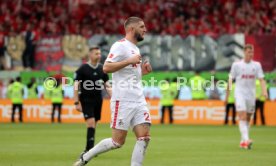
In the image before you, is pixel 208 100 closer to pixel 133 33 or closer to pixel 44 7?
pixel 44 7

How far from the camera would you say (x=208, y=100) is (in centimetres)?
3400

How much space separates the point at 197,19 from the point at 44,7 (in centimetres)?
888

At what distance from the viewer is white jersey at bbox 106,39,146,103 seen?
11438mm

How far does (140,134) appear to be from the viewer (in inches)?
446

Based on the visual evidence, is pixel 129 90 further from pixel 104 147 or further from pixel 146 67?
pixel 104 147

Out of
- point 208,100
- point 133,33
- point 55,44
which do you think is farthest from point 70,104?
point 133,33

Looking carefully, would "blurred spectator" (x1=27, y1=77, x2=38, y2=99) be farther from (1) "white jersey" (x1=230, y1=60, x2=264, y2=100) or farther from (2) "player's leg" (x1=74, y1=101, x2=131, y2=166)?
(2) "player's leg" (x1=74, y1=101, x2=131, y2=166)

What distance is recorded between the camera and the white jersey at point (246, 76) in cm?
1905

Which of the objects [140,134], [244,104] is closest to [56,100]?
[244,104]

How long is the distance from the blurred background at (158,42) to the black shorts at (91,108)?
17.8 m

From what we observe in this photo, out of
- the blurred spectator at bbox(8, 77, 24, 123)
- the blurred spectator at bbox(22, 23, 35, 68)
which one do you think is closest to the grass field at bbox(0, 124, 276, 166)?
the blurred spectator at bbox(8, 77, 24, 123)

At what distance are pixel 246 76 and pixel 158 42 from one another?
17263 mm

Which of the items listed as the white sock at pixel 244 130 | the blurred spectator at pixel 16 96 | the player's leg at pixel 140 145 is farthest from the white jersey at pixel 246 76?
Answer: the blurred spectator at pixel 16 96

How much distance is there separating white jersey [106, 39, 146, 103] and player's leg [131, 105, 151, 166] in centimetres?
23
